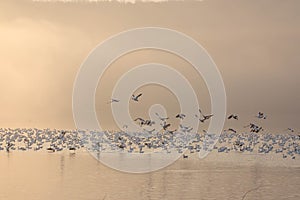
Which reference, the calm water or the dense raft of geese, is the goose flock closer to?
the dense raft of geese

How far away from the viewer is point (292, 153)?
32.2 metres

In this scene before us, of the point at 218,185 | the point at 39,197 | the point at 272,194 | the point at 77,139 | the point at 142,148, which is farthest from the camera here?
the point at 77,139

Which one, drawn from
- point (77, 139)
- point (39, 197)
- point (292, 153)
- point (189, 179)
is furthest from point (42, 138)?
point (39, 197)

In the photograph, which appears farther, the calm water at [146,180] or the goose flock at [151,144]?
the goose flock at [151,144]

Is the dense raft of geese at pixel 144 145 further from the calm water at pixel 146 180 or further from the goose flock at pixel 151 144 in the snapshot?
the calm water at pixel 146 180

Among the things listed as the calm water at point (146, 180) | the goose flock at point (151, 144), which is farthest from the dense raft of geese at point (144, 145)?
the calm water at point (146, 180)

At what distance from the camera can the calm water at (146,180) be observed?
18.3 m

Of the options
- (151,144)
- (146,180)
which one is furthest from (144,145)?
(146,180)

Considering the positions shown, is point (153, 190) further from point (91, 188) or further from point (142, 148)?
point (142, 148)

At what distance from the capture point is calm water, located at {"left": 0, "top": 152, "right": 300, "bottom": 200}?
722 inches

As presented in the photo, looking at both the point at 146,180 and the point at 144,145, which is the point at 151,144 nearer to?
the point at 144,145

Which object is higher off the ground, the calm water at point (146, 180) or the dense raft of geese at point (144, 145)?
the dense raft of geese at point (144, 145)

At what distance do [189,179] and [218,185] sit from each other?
1.46m

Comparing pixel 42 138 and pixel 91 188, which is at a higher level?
pixel 42 138
